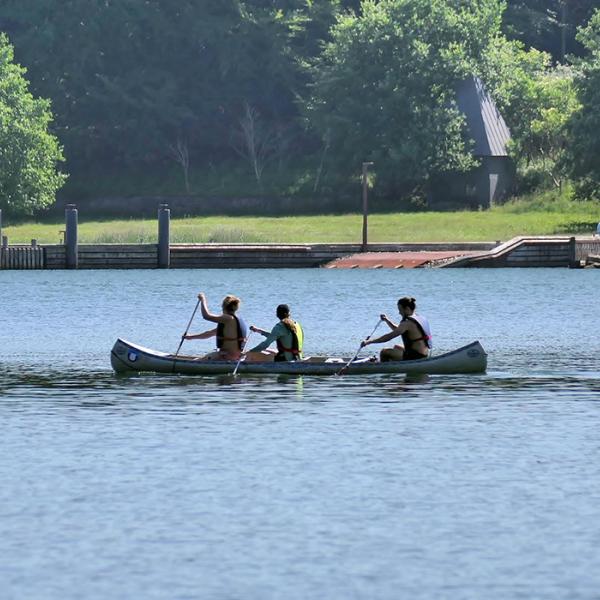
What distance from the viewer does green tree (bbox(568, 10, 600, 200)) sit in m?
111

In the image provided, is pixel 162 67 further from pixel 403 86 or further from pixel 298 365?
pixel 298 365

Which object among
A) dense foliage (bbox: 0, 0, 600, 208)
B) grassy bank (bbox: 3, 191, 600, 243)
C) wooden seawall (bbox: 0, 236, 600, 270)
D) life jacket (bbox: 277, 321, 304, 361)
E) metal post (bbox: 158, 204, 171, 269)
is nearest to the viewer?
life jacket (bbox: 277, 321, 304, 361)

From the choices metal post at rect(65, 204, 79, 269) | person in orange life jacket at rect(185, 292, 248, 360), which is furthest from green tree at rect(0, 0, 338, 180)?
person in orange life jacket at rect(185, 292, 248, 360)

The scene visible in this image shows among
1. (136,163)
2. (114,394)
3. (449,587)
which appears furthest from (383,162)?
(449,587)

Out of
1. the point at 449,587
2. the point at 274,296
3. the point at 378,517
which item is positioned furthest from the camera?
the point at 274,296

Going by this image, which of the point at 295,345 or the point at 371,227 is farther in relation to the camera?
the point at 371,227

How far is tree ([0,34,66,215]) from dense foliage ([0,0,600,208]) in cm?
205

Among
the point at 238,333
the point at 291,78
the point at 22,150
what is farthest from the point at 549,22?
the point at 238,333

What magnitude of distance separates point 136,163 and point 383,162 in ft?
75.4

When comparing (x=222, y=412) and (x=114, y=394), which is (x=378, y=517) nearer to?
(x=222, y=412)

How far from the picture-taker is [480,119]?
123m

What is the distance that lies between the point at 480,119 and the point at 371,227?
15.0m

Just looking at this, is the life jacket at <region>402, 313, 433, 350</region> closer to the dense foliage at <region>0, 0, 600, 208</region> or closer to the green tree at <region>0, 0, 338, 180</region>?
the dense foliage at <region>0, 0, 600, 208</region>

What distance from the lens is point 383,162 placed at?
12019cm
